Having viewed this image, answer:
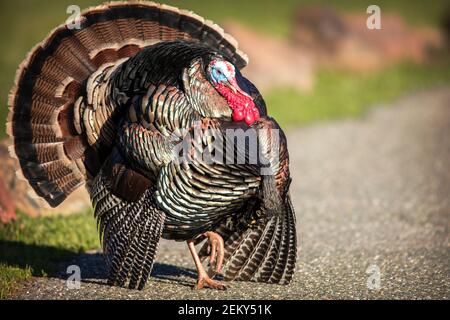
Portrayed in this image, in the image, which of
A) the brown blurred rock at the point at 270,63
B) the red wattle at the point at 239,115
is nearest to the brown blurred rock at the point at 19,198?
the red wattle at the point at 239,115

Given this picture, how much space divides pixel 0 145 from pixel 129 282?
11.9 ft

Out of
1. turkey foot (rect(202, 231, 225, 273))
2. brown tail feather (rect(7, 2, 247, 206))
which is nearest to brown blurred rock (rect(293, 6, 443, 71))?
brown tail feather (rect(7, 2, 247, 206))

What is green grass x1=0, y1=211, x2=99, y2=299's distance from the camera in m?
6.40

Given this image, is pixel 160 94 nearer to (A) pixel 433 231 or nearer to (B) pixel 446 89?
(A) pixel 433 231

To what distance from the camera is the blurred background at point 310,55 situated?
520 inches

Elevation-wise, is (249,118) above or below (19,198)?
above

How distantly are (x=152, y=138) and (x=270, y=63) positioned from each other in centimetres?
997

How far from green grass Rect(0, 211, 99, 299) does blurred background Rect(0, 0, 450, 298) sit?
60 millimetres

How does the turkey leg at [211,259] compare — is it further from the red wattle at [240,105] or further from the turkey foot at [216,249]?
the red wattle at [240,105]

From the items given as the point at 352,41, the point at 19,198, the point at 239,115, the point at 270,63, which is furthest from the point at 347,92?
the point at 239,115

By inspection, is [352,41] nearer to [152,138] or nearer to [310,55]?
[310,55]

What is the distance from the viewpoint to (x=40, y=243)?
7.49 m

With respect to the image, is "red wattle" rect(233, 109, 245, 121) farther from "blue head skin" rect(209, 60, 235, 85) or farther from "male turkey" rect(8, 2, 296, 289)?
"blue head skin" rect(209, 60, 235, 85)
